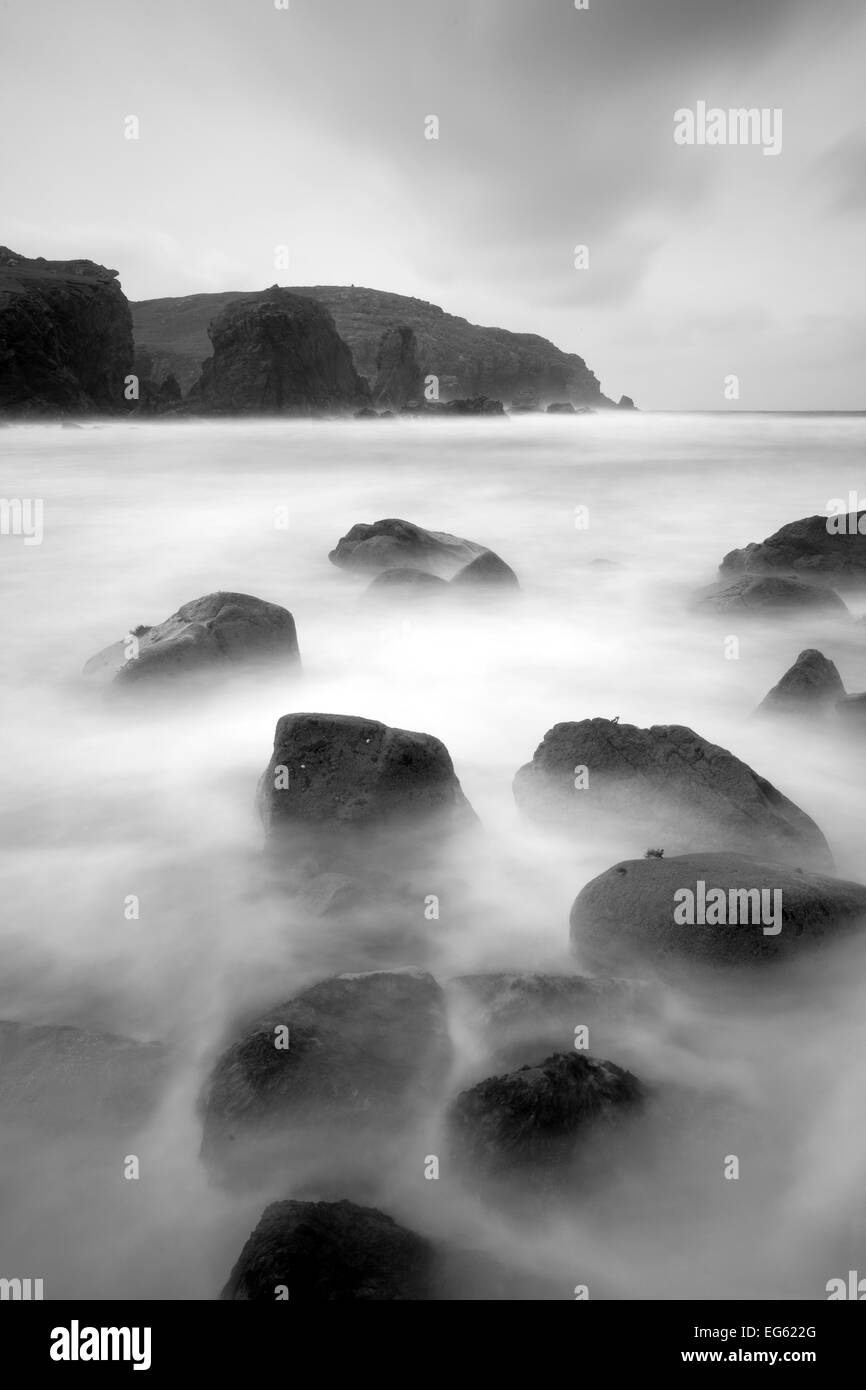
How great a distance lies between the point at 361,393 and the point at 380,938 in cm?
9264

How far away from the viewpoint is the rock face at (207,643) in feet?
26.2

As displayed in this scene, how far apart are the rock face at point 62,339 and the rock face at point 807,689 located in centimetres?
6169

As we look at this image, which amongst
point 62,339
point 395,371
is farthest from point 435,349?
point 62,339

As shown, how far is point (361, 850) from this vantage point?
17.5ft

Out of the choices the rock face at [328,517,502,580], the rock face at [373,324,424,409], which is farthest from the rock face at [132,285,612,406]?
the rock face at [328,517,502,580]

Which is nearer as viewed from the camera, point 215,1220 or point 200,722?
point 215,1220

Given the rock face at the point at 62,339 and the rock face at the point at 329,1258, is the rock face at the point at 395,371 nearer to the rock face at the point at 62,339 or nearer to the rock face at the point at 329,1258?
the rock face at the point at 62,339

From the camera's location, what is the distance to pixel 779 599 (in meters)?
11.0

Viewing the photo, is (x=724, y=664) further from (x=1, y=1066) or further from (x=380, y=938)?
(x=1, y=1066)

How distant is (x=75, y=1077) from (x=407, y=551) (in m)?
10.1

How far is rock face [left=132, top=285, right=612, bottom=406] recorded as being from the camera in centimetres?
11294

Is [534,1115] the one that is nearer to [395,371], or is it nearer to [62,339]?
[62,339]

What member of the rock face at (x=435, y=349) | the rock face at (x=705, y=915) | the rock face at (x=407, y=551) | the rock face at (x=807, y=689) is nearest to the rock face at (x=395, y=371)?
the rock face at (x=435, y=349)

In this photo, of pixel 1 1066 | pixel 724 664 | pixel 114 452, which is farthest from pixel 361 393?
pixel 1 1066
